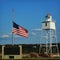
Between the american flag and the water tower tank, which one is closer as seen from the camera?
the american flag

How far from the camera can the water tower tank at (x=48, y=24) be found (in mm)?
68600

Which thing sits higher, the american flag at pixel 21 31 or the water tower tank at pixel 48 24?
the water tower tank at pixel 48 24

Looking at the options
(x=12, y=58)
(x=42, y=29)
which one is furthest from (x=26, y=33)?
(x=42, y=29)

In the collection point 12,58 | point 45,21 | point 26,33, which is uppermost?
point 45,21

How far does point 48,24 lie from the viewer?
69562 mm

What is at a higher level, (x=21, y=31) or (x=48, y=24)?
(x=48, y=24)

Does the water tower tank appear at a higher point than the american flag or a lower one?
higher

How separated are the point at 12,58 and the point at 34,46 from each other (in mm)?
49910

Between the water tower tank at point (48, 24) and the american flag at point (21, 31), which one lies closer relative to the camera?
the american flag at point (21, 31)

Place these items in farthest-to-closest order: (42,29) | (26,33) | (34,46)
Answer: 1. (34,46)
2. (42,29)
3. (26,33)

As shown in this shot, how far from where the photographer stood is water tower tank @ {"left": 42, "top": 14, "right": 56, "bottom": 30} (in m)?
68.6

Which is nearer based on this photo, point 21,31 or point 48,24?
point 21,31

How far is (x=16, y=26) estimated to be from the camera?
145ft

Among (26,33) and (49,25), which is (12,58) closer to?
(26,33)
